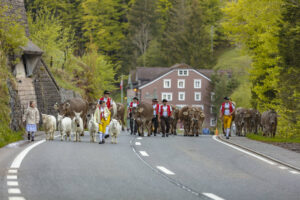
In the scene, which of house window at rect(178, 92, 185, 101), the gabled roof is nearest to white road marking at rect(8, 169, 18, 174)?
the gabled roof

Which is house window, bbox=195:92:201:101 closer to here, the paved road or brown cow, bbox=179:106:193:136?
brown cow, bbox=179:106:193:136

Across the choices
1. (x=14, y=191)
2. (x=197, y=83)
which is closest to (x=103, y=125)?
(x=14, y=191)

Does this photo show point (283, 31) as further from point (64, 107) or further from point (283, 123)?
point (64, 107)

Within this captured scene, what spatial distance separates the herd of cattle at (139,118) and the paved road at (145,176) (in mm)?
4530

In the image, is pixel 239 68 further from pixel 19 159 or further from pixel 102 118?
pixel 19 159

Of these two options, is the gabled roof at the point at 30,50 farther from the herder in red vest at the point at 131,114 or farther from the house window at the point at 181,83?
the house window at the point at 181,83

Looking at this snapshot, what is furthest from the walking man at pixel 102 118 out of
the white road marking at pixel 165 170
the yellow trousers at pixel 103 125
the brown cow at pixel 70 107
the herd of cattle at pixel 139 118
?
the white road marking at pixel 165 170

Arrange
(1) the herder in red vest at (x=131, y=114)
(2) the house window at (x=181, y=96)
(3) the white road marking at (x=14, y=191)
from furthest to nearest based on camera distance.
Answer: (2) the house window at (x=181, y=96)
(1) the herder in red vest at (x=131, y=114)
(3) the white road marking at (x=14, y=191)

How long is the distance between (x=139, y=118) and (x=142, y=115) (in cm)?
23

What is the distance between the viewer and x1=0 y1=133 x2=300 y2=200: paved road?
30.9 ft

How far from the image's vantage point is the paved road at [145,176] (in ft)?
30.9

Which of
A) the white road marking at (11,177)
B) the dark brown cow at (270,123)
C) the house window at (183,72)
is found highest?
the house window at (183,72)

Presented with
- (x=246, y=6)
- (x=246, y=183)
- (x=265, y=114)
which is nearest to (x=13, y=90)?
(x=265, y=114)

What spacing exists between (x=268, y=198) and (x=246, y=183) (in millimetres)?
1728
